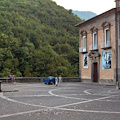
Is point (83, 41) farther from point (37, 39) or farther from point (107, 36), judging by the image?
point (37, 39)

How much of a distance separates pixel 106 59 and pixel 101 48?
68.1 inches

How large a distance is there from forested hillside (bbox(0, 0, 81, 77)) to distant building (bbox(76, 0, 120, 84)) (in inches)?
1278

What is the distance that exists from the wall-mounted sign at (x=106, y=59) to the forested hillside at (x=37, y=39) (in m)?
37.5

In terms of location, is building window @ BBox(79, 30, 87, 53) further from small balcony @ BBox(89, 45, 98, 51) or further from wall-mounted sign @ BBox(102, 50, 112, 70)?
wall-mounted sign @ BBox(102, 50, 112, 70)

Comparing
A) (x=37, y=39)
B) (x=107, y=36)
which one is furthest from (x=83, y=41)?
(x=37, y=39)

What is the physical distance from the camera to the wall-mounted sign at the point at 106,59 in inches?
1243

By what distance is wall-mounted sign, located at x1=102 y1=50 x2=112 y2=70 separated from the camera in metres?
31.6

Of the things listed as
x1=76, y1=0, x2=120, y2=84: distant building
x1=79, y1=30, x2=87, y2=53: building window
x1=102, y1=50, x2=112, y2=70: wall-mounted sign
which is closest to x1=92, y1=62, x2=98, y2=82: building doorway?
x1=76, y1=0, x2=120, y2=84: distant building

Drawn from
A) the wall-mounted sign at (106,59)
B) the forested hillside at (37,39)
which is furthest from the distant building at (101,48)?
the forested hillside at (37,39)

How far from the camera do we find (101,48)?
32844mm

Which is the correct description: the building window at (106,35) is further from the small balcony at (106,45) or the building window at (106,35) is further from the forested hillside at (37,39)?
the forested hillside at (37,39)

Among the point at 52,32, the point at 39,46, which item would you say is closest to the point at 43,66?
the point at 39,46

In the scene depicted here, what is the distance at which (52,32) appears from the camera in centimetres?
9456

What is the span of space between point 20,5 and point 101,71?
273 feet
